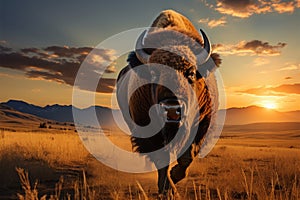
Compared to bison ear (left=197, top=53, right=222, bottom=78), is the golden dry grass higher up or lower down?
lower down

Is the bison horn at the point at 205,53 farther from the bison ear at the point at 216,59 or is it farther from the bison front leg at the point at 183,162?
the bison front leg at the point at 183,162

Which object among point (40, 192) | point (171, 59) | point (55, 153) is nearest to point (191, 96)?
point (171, 59)

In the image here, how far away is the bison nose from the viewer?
517cm

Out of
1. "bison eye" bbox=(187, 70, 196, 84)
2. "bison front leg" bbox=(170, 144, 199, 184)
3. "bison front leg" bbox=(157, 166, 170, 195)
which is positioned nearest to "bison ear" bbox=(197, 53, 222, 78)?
"bison eye" bbox=(187, 70, 196, 84)

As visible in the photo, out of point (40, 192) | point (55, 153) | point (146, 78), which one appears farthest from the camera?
point (55, 153)

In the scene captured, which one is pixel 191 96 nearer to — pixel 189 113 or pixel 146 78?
pixel 189 113

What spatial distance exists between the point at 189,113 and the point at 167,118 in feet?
2.82

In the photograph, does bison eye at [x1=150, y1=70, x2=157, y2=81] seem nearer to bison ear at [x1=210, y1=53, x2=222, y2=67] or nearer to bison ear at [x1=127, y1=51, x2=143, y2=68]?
bison ear at [x1=127, y1=51, x2=143, y2=68]

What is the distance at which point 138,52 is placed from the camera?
255 inches

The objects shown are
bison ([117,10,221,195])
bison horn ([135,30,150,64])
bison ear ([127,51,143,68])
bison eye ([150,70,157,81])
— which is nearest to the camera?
bison ([117,10,221,195])

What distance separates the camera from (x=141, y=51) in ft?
21.1

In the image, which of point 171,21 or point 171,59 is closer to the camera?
point 171,59

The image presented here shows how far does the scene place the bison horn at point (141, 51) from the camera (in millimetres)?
6312

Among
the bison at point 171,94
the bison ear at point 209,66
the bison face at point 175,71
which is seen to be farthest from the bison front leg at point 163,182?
the bison ear at point 209,66
